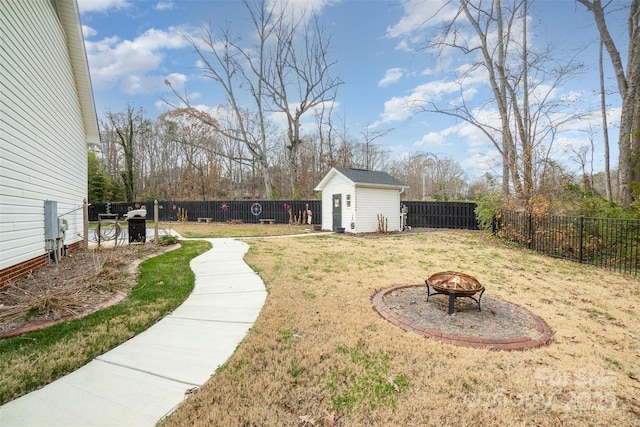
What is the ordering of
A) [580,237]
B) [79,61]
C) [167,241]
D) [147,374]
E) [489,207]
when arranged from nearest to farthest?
1. [147,374]
2. [580,237]
3. [79,61]
4. [167,241]
5. [489,207]

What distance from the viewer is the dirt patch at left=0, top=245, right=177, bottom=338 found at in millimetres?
3320

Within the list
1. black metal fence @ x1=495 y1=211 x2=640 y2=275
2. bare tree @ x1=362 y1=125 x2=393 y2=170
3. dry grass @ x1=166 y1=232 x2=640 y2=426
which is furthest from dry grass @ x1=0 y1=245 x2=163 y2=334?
bare tree @ x1=362 y1=125 x2=393 y2=170

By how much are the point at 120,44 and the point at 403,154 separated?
26186mm

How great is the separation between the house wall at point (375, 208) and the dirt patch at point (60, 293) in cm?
1002

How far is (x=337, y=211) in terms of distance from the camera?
49.8 feet

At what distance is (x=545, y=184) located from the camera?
34.5 feet

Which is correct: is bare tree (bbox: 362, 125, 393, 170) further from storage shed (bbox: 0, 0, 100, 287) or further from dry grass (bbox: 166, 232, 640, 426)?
dry grass (bbox: 166, 232, 640, 426)

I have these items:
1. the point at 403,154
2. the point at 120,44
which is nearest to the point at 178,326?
the point at 120,44

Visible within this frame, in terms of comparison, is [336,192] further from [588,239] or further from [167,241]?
[588,239]

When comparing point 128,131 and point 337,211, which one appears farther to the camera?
point 128,131

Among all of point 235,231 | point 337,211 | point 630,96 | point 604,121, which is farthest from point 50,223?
point 604,121

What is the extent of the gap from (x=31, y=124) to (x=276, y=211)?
1509 centimetres

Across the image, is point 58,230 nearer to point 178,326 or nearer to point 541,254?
point 178,326

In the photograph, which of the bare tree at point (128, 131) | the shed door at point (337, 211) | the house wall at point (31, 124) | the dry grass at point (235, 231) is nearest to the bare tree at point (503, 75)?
the shed door at point (337, 211)
